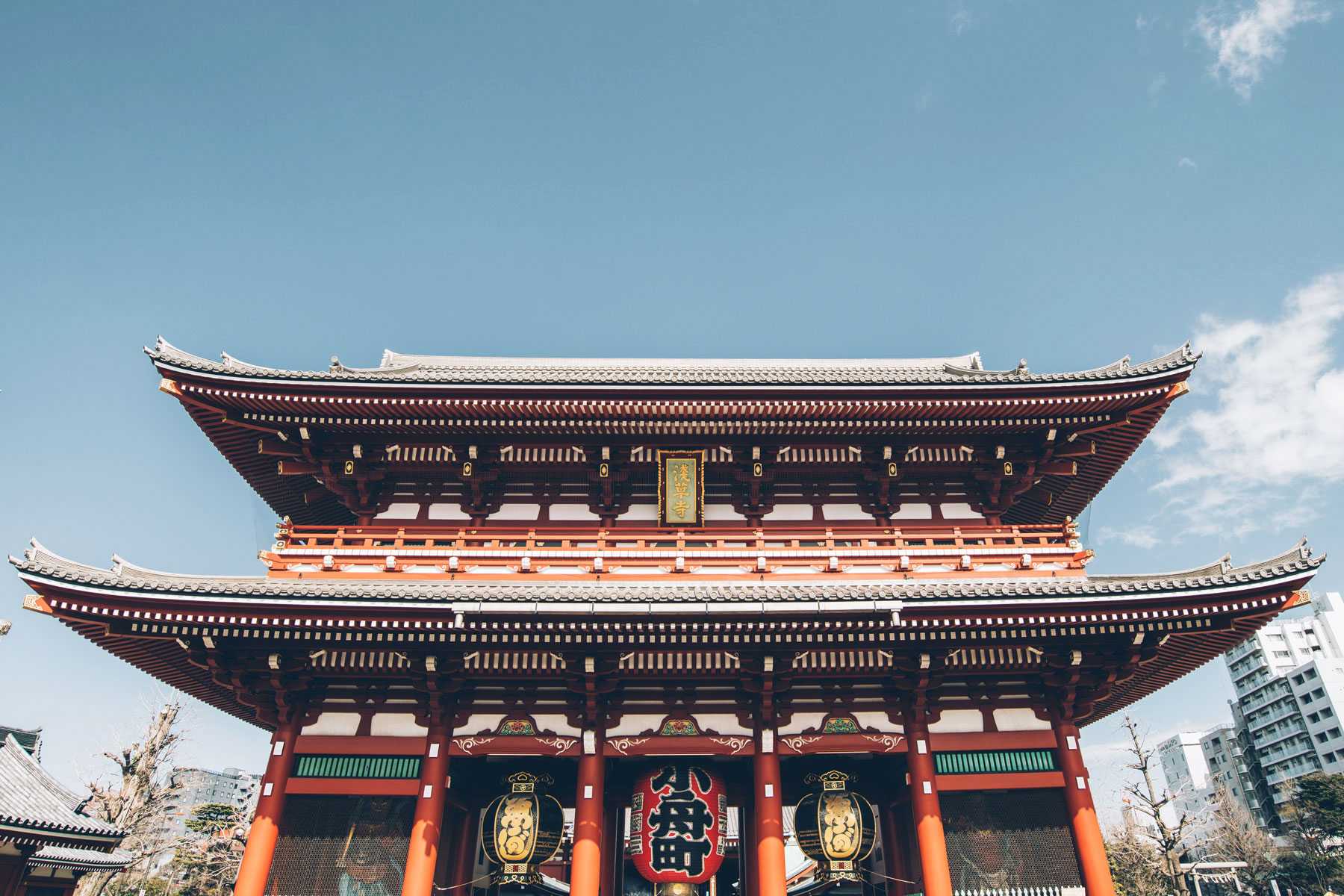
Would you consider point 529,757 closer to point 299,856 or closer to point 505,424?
point 299,856

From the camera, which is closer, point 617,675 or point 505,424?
point 617,675

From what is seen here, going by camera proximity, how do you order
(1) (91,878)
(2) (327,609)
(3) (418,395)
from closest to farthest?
(2) (327,609)
(3) (418,395)
(1) (91,878)

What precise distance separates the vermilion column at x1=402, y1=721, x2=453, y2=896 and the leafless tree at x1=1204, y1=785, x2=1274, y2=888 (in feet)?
163

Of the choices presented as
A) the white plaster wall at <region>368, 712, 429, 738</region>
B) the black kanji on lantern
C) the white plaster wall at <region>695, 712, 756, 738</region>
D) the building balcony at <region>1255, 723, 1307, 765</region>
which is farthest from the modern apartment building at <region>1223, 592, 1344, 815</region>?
the white plaster wall at <region>368, 712, 429, 738</region>

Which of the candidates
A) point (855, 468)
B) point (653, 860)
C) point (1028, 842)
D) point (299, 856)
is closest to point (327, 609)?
point (299, 856)

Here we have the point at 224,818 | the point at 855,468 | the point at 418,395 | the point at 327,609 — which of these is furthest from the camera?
the point at 224,818

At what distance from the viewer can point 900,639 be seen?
33.5ft

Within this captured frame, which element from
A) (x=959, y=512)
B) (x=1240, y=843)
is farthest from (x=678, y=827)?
(x=1240, y=843)

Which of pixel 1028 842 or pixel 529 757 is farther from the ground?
pixel 529 757

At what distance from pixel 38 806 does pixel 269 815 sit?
865 cm

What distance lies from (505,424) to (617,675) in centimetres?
471

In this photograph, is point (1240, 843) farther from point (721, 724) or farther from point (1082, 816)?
point (721, 724)

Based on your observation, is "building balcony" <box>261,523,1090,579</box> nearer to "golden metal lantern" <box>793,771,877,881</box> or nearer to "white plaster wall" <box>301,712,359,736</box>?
"white plaster wall" <box>301,712,359,736</box>

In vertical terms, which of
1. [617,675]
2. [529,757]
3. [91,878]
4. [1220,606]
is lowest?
[91,878]
